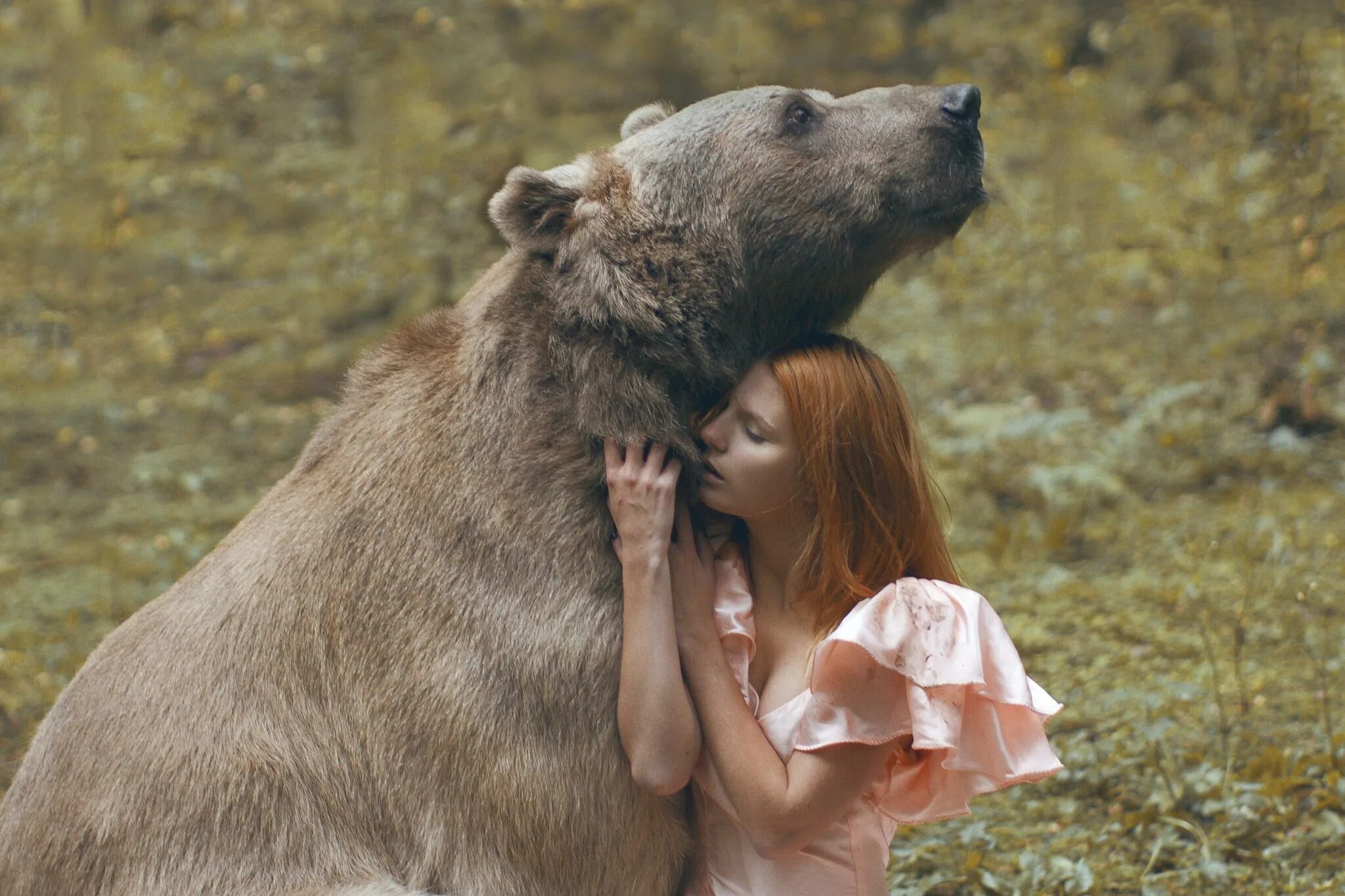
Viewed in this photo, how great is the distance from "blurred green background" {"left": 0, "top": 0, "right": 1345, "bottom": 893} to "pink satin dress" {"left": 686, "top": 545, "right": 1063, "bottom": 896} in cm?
112

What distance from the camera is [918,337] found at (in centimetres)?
788

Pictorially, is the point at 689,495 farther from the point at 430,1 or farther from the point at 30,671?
the point at 430,1

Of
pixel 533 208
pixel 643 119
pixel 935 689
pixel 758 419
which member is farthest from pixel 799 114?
pixel 935 689

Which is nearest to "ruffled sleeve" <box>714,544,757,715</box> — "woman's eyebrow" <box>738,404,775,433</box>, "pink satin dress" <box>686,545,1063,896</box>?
"pink satin dress" <box>686,545,1063,896</box>

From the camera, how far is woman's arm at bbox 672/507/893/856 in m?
2.88

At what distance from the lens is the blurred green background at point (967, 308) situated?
4.71m

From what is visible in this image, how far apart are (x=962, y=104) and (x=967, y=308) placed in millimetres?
4843

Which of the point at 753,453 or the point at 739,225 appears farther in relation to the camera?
the point at 739,225

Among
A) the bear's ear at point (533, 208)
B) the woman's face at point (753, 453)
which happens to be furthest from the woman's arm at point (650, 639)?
the bear's ear at point (533, 208)

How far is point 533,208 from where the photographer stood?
330 centimetres

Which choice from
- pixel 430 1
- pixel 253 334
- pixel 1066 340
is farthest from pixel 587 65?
pixel 1066 340

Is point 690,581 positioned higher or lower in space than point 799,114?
lower

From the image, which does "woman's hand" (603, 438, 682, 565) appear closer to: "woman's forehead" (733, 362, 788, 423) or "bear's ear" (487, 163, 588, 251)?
"woman's forehead" (733, 362, 788, 423)

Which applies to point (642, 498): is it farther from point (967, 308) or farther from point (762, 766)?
point (967, 308)
